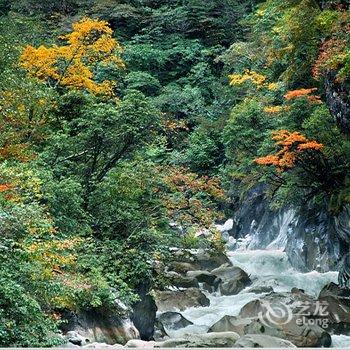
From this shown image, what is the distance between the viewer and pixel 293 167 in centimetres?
1606

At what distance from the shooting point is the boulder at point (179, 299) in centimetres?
1309

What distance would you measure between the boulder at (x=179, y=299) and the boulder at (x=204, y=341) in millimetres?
3902

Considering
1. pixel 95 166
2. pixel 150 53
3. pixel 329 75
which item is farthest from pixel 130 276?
pixel 150 53

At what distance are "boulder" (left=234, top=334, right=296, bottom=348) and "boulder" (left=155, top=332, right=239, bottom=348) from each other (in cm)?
38

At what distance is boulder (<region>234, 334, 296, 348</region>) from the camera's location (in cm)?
824

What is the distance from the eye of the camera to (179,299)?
43.9 ft

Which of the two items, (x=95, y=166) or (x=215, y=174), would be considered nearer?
(x=95, y=166)

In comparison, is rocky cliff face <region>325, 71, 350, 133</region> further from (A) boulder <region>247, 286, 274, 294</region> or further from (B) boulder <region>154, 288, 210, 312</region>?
(B) boulder <region>154, 288, 210, 312</region>

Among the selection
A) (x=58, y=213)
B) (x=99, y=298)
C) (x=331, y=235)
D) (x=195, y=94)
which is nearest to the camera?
(x=99, y=298)

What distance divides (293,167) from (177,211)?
18.9 ft

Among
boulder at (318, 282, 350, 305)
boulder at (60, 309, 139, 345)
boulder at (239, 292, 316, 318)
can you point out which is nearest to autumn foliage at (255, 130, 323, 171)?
boulder at (318, 282, 350, 305)

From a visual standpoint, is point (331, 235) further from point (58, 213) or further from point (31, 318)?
point (31, 318)

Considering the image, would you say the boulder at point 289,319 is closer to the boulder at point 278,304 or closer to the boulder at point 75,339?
the boulder at point 278,304

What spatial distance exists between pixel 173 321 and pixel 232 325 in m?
1.95
